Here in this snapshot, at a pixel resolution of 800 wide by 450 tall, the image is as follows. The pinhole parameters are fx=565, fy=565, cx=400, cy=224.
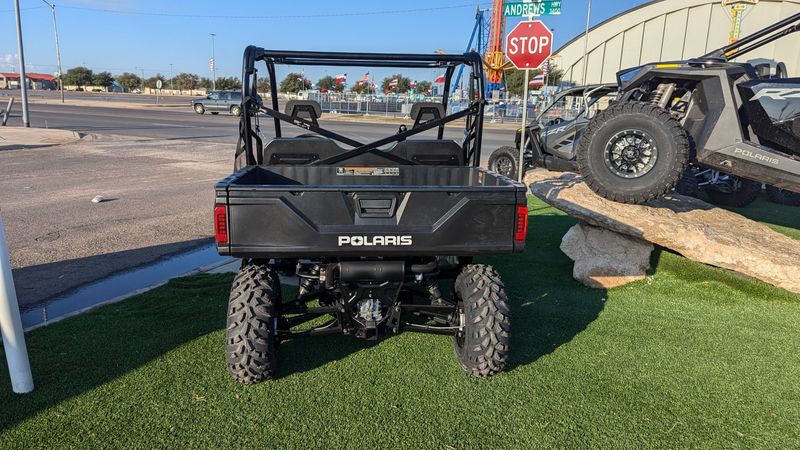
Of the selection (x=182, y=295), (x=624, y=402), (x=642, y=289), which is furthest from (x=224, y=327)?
(x=642, y=289)

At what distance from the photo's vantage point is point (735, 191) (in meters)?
9.65

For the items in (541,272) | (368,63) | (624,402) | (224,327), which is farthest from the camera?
(541,272)

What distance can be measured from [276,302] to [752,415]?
293 centimetres

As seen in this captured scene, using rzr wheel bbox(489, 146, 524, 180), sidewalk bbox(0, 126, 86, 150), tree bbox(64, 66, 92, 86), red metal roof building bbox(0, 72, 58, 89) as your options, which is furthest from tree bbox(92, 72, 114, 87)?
rzr wheel bbox(489, 146, 524, 180)

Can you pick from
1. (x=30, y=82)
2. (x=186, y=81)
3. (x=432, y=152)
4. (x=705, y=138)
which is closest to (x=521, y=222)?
(x=432, y=152)

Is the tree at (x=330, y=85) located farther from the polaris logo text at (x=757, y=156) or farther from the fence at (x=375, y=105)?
the polaris logo text at (x=757, y=156)

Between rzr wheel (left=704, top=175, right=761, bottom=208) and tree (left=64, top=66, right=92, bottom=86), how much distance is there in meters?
107

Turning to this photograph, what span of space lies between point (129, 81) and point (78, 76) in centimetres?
776

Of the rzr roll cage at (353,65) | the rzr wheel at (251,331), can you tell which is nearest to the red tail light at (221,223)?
the rzr wheel at (251,331)

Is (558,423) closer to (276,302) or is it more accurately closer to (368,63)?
(276,302)

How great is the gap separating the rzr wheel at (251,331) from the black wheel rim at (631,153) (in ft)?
12.1

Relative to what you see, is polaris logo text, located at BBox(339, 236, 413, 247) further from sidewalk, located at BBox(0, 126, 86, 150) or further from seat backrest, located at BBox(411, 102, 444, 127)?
sidewalk, located at BBox(0, 126, 86, 150)

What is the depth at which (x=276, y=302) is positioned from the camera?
361cm

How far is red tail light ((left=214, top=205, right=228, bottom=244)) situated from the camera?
3.12 metres
